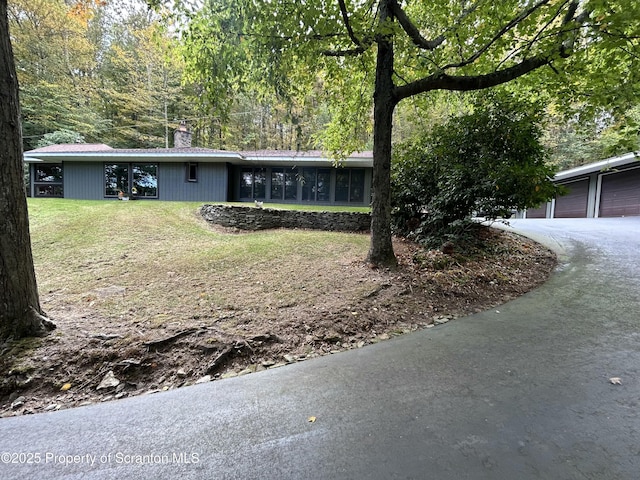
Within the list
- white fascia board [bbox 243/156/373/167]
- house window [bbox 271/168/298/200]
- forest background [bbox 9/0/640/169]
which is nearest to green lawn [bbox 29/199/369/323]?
white fascia board [bbox 243/156/373/167]

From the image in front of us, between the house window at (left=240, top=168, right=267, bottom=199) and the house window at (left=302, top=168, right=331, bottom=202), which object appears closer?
the house window at (left=302, top=168, right=331, bottom=202)

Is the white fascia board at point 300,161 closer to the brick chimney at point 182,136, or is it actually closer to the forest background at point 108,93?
the forest background at point 108,93

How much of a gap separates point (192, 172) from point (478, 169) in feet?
42.1

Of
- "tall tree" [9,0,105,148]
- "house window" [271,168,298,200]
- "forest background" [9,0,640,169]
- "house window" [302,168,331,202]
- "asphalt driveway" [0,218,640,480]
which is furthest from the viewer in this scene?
"forest background" [9,0,640,169]

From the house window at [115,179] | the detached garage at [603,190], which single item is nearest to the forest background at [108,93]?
the detached garage at [603,190]

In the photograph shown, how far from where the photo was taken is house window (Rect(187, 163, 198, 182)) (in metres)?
14.8

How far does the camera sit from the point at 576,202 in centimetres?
1828

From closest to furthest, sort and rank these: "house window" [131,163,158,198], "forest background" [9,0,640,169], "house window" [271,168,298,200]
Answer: "house window" [131,163,158,198], "house window" [271,168,298,200], "forest background" [9,0,640,169]

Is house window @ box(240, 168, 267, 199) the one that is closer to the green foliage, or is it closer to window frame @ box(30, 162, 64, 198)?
window frame @ box(30, 162, 64, 198)

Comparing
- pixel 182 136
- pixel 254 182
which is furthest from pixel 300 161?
pixel 182 136

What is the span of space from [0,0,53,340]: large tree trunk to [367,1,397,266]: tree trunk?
4685 millimetres

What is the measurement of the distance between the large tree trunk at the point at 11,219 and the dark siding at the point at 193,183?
1198cm

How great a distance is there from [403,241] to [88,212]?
34.3 ft

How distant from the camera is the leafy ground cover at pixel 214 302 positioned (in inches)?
108
